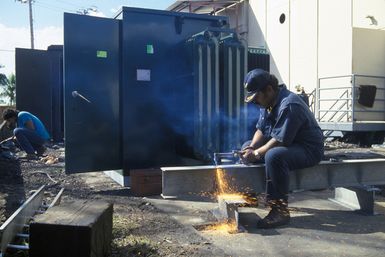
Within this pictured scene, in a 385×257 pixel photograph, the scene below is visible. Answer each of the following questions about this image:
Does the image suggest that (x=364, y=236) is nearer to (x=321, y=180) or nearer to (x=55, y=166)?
(x=321, y=180)

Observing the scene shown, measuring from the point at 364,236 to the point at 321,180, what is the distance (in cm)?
79

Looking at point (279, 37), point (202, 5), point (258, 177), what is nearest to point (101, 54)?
point (258, 177)

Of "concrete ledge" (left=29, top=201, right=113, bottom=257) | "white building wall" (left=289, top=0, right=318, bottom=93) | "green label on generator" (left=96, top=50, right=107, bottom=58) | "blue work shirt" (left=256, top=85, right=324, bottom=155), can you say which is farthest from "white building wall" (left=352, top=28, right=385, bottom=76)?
"concrete ledge" (left=29, top=201, right=113, bottom=257)

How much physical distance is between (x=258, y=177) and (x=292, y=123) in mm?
685

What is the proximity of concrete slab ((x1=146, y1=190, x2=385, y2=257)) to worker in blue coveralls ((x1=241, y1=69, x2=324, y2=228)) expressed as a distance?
27cm

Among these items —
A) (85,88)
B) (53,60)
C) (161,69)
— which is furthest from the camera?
(53,60)

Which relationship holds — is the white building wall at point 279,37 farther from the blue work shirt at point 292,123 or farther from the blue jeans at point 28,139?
the blue work shirt at point 292,123

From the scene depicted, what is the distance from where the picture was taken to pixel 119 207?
536 centimetres

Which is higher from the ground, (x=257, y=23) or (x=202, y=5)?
(x=202, y=5)

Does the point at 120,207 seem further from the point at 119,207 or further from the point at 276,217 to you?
the point at 276,217

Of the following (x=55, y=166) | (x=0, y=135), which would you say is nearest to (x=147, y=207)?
(x=55, y=166)

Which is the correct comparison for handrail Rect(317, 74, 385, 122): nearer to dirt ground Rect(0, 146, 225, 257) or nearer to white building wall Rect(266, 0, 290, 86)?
white building wall Rect(266, 0, 290, 86)

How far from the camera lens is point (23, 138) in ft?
31.6

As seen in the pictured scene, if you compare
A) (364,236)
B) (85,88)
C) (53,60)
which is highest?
(53,60)
